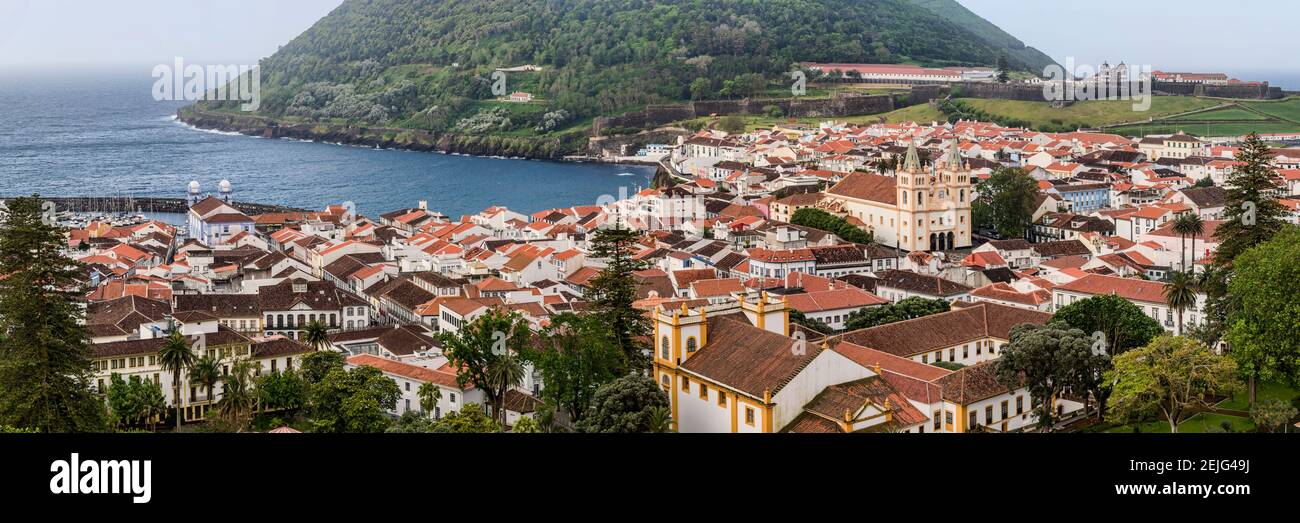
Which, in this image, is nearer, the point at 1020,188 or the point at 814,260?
the point at 814,260

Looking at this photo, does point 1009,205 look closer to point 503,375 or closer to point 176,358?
point 503,375

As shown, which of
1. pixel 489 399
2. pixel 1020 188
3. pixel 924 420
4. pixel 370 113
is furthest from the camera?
pixel 370 113

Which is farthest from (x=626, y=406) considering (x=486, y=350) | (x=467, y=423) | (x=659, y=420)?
(x=486, y=350)

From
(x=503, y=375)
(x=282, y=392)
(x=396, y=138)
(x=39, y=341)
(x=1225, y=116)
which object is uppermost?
(x=1225, y=116)
